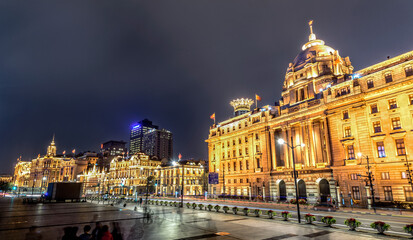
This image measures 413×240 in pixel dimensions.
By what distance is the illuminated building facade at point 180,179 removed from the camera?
353 ft

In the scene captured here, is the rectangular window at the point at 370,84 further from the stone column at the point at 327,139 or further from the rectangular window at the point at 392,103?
the stone column at the point at 327,139

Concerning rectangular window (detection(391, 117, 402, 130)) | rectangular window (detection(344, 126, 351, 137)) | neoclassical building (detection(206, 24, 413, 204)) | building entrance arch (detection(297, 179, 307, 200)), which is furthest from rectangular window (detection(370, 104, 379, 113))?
building entrance arch (detection(297, 179, 307, 200))

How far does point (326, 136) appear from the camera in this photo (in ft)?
172

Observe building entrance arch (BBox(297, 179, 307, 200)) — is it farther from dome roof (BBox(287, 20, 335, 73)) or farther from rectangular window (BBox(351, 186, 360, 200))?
dome roof (BBox(287, 20, 335, 73))

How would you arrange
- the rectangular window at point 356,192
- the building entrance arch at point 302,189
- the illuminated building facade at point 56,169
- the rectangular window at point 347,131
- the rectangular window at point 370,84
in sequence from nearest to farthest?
the rectangular window at point 356,192 < the rectangular window at point 370,84 < the rectangular window at point 347,131 < the building entrance arch at point 302,189 < the illuminated building facade at point 56,169

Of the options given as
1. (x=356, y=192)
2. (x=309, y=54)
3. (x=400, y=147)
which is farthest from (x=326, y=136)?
(x=309, y=54)

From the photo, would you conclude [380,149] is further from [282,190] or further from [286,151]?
[282,190]

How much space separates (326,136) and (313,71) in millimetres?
19799

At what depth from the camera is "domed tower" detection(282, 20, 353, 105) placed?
201ft

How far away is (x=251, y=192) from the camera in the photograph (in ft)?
217

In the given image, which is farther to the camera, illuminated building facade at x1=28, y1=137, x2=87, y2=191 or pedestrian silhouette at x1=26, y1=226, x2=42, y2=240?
illuminated building facade at x1=28, y1=137, x2=87, y2=191

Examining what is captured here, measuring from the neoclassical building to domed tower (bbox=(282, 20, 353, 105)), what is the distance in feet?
0.77

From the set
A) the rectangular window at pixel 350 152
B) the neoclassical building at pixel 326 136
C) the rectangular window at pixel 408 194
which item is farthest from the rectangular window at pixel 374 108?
the rectangular window at pixel 408 194

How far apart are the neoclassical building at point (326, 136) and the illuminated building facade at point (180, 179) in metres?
29.6
